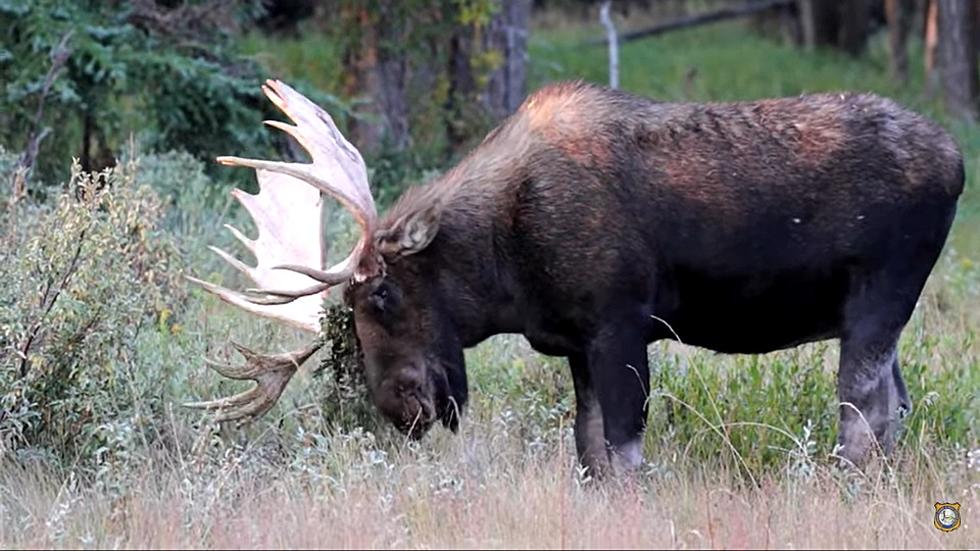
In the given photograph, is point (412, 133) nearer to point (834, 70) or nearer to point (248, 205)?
point (248, 205)

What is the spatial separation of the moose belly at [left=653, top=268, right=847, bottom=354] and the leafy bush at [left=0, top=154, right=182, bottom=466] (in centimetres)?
236

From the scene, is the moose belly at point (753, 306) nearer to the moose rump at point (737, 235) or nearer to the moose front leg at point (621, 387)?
the moose rump at point (737, 235)

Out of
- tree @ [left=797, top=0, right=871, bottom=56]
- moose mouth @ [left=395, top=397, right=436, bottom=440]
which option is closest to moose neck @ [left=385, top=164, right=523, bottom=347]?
moose mouth @ [left=395, top=397, right=436, bottom=440]

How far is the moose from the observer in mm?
7496

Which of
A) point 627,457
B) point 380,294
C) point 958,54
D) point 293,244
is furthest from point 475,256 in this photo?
point 958,54

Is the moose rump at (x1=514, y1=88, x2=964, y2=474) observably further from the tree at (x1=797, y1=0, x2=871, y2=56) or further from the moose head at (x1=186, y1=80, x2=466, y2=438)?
the tree at (x1=797, y1=0, x2=871, y2=56)

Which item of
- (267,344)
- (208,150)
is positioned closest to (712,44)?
(208,150)

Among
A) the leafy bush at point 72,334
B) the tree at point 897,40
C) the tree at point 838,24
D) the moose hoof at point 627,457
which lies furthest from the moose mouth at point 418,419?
the tree at point 838,24

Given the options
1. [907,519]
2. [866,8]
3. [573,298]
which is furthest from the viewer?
[866,8]

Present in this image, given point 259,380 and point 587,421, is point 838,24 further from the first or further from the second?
point 259,380

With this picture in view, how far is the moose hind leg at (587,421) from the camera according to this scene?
312 inches

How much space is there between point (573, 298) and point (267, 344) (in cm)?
263

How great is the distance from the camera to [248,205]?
8094 mm

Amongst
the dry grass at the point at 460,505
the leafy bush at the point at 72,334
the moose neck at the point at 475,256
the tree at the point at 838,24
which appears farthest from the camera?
the tree at the point at 838,24
